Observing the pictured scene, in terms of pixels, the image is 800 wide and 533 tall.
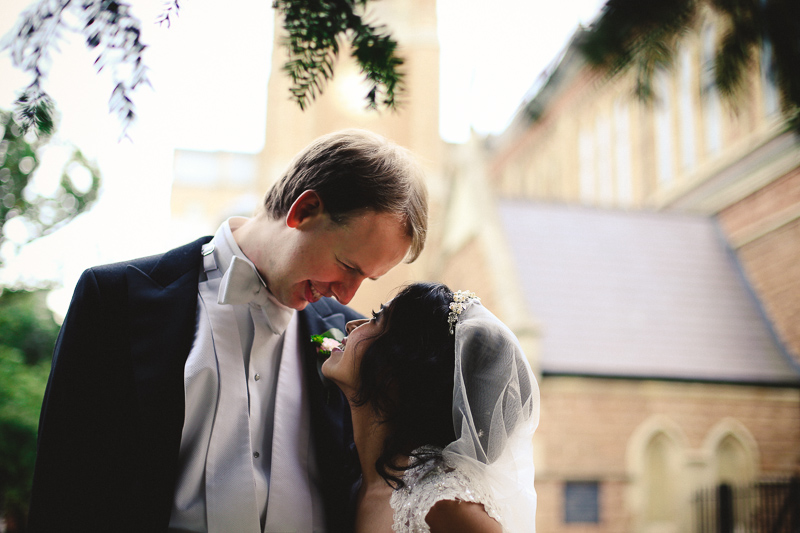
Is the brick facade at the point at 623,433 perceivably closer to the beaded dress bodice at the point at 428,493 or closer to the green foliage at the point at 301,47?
the beaded dress bodice at the point at 428,493

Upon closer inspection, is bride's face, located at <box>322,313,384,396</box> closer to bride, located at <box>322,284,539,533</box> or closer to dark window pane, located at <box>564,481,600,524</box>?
bride, located at <box>322,284,539,533</box>

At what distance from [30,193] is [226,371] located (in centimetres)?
266

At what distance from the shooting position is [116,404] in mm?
1958

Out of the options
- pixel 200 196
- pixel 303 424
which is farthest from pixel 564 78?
pixel 200 196

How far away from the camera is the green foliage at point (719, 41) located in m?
0.75

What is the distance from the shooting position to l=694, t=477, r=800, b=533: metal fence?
9.93m

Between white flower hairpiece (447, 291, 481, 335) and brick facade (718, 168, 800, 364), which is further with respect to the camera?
brick facade (718, 168, 800, 364)

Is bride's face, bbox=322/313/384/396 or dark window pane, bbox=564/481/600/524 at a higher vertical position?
bride's face, bbox=322/313/384/396

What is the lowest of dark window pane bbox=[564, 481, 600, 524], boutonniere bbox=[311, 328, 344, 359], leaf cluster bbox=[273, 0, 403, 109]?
dark window pane bbox=[564, 481, 600, 524]

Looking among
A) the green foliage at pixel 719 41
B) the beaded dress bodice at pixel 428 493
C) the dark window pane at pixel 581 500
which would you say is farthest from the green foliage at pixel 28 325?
the dark window pane at pixel 581 500

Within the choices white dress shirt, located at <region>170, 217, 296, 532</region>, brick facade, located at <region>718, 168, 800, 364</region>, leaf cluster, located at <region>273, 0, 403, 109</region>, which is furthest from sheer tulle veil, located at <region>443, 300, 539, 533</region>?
brick facade, located at <region>718, 168, 800, 364</region>

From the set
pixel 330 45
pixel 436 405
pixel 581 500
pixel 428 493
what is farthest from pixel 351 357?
pixel 581 500

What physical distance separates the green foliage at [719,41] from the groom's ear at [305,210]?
1.42 metres

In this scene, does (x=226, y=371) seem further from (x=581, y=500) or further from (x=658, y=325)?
(x=658, y=325)
